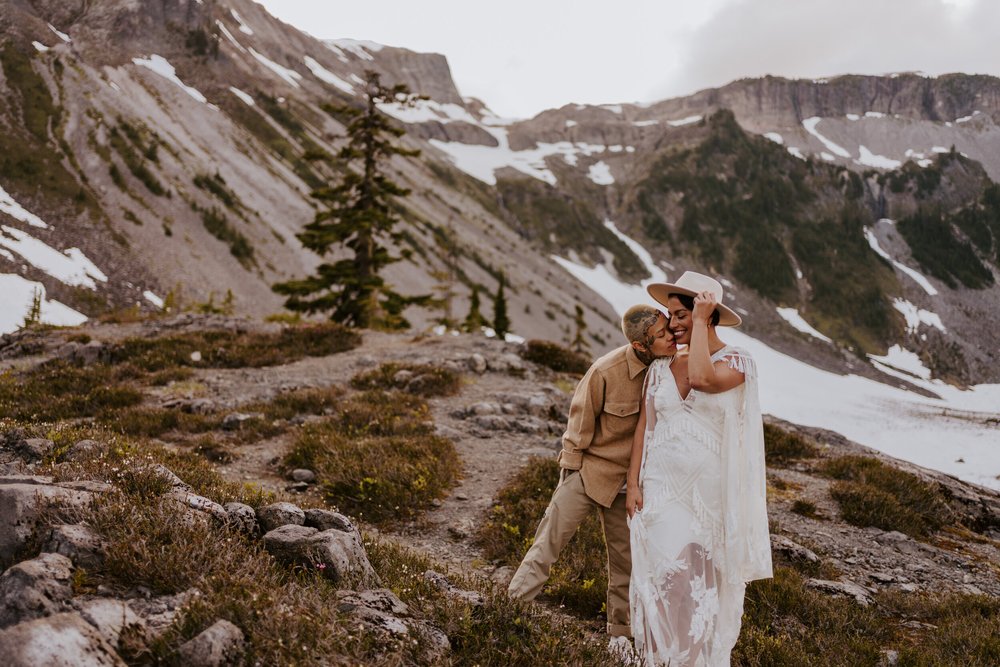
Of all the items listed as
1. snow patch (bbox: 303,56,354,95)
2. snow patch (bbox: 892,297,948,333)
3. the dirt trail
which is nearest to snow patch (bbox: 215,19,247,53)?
snow patch (bbox: 303,56,354,95)

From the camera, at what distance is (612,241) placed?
175m

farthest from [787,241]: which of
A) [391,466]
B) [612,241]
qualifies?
[391,466]

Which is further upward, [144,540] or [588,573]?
[144,540]

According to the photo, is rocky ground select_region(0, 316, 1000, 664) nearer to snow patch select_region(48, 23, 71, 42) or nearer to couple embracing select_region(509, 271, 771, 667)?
couple embracing select_region(509, 271, 771, 667)

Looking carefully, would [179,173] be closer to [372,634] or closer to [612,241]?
[372,634]

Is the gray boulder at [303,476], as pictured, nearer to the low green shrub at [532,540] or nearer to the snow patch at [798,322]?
the low green shrub at [532,540]

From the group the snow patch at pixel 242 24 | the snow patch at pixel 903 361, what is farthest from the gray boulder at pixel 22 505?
the snow patch at pixel 242 24

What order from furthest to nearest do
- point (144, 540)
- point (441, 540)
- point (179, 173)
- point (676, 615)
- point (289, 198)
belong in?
1. point (289, 198)
2. point (179, 173)
3. point (441, 540)
4. point (676, 615)
5. point (144, 540)

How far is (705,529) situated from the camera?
14.1 ft

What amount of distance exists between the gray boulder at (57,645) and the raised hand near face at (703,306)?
13.3 ft

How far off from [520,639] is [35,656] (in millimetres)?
2665

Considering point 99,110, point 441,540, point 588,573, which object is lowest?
point 441,540

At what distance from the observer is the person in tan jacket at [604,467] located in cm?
493

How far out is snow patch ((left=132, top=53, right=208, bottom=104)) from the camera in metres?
94.4
